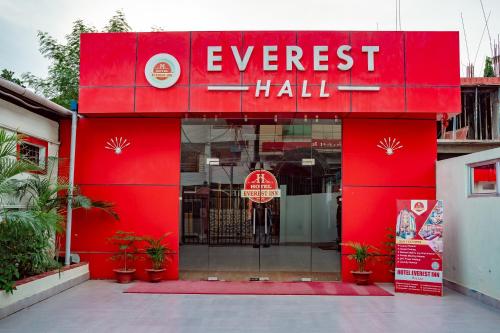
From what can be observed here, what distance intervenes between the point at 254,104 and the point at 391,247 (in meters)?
4.01

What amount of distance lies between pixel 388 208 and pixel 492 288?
264 centimetres

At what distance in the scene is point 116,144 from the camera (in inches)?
386

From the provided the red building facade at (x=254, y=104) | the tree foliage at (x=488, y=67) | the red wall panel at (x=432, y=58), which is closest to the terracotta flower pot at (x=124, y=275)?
the red building facade at (x=254, y=104)

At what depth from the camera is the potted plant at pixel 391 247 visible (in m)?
9.10

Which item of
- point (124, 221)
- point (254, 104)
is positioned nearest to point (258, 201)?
point (254, 104)

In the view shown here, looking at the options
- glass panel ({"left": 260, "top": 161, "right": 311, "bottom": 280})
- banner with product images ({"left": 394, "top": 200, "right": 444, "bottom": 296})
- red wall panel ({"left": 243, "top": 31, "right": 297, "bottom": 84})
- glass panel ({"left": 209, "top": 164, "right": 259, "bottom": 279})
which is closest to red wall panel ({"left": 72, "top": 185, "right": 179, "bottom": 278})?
glass panel ({"left": 209, "top": 164, "right": 259, "bottom": 279})

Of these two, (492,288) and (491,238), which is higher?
(491,238)

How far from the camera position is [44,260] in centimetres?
764

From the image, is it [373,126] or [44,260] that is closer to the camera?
[44,260]

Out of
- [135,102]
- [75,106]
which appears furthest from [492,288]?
[75,106]

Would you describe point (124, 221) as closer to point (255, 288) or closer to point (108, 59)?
point (255, 288)

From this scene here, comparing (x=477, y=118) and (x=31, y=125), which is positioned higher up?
(x=477, y=118)

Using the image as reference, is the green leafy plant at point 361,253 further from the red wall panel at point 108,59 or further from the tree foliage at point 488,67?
the tree foliage at point 488,67

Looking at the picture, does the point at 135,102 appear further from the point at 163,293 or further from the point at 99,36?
the point at 163,293
